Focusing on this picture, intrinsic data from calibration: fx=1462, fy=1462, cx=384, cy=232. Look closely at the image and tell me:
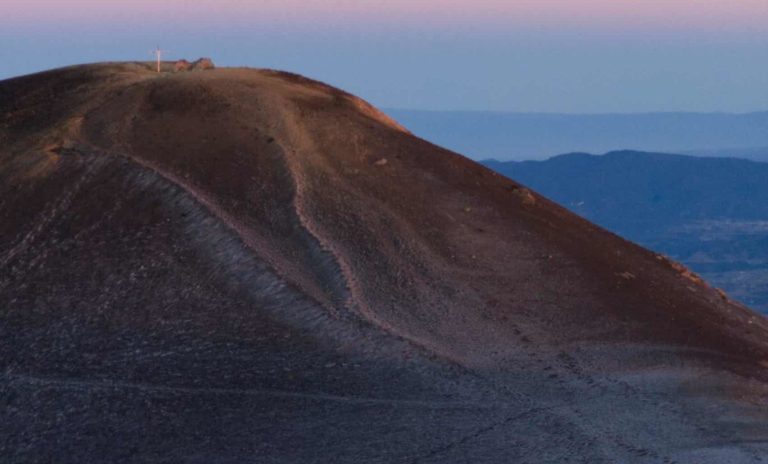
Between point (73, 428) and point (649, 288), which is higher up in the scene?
point (649, 288)

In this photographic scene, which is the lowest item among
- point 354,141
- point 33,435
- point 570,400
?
point 33,435

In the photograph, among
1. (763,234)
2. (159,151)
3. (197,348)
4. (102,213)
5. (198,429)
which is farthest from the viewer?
(763,234)

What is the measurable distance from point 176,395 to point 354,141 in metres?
8.17

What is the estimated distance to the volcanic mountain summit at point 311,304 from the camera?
1670cm

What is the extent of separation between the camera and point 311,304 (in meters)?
19.7

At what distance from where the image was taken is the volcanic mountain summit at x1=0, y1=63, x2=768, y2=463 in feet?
54.8

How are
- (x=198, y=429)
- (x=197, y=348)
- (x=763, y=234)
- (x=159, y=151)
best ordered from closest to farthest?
(x=198, y=429) < (x=197, y=348) < (x=159, y=151) < (x=763, y=234)

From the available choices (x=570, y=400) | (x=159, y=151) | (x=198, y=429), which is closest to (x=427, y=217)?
(x=159, y=151)

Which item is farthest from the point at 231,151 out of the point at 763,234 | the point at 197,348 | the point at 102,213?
the point at 763,234

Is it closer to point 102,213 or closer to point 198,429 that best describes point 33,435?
point 198,429

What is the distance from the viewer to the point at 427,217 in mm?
22938

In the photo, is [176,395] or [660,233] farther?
[660,233]

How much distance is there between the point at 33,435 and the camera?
54.8 feet

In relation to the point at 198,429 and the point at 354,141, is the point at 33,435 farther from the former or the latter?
the point at 354,141
